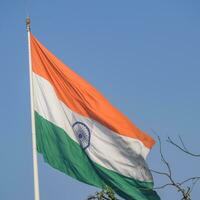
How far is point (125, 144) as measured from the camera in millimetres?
11602

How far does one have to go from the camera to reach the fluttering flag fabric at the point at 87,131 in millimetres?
11195

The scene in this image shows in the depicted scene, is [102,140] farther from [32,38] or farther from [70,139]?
[32,38]

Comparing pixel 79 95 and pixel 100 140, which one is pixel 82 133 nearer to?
pixel 100 140

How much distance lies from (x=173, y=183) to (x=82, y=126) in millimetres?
2646

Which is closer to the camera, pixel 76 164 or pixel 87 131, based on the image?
pixel 76 164

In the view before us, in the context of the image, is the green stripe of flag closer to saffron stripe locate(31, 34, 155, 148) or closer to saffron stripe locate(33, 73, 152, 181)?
saffron stripe locate(33, 73, 152, 181)

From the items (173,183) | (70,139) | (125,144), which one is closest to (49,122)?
(70,139)

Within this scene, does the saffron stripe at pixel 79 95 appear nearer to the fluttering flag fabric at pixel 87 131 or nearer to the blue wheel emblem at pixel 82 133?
the fluttering flag fabric at pixel 87 131

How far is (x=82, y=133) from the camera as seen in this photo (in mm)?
11508

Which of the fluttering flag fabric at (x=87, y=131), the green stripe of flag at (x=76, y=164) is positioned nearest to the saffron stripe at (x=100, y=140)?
the fluttering flag fabric at (x=87, y=131)

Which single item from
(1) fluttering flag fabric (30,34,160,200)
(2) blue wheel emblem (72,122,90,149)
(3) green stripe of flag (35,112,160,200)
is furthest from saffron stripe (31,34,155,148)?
(3) green stripe of flag (35,112,160,200)

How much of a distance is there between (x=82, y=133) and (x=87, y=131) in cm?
14

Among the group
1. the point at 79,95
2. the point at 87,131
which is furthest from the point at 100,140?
the point at 79,95

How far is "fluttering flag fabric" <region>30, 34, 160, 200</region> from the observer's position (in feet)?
36.7
